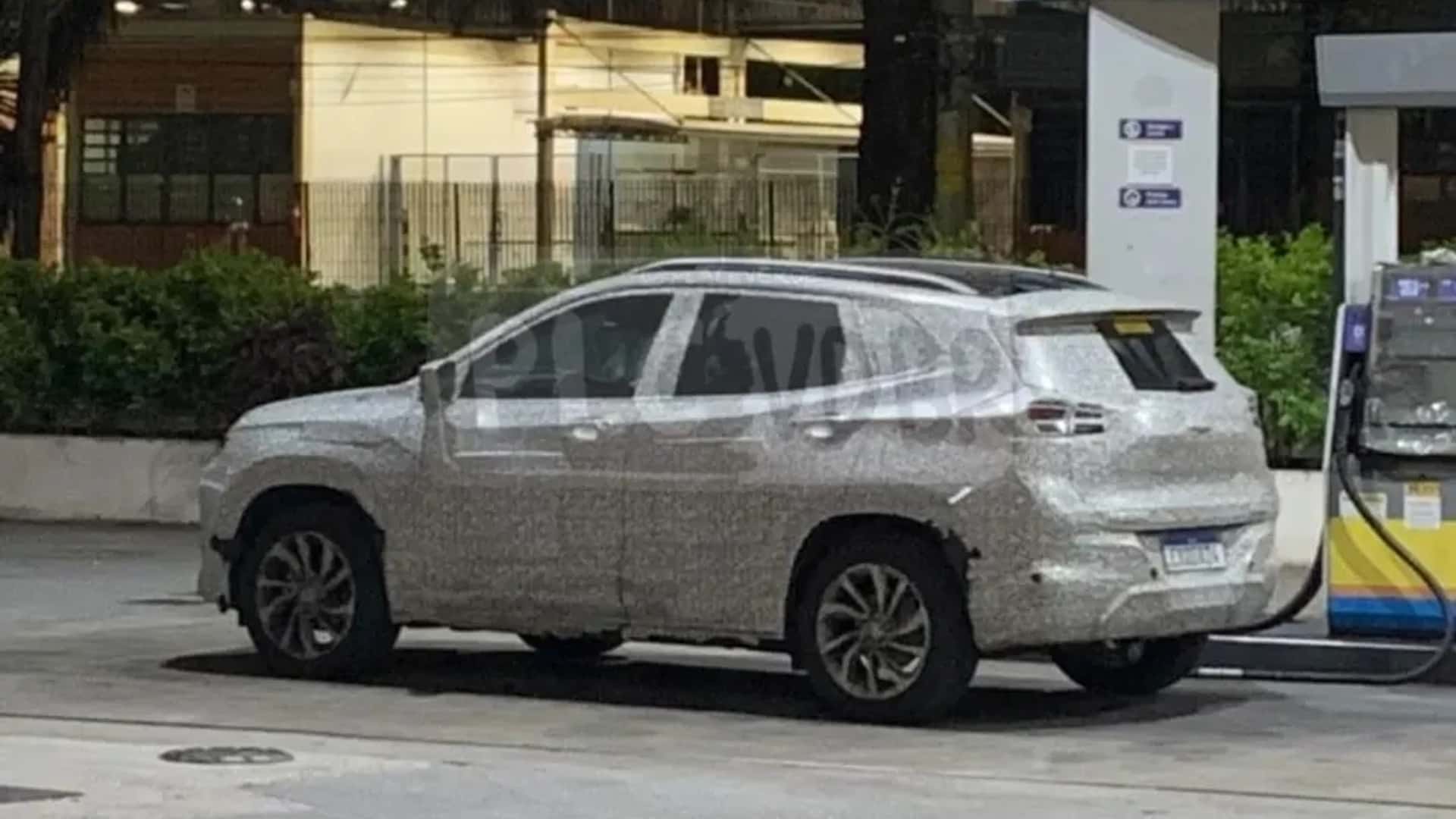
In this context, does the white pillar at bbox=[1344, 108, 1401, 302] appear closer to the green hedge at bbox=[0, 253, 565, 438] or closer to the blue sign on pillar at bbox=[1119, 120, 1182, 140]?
the blue sign on pillar at bbox=[1119, 120, 1182, 140]

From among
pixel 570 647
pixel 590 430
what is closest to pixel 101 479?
pixel 570 647

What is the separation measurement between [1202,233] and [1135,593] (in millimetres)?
3394

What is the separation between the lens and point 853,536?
39.6 ft

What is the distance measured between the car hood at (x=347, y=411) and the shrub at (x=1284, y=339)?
6.82 m

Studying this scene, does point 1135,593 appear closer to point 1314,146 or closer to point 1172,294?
point 1172,294

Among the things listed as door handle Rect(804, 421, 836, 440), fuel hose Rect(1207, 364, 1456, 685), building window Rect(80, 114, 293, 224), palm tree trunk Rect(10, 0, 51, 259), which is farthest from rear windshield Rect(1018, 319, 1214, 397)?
building window Rect(80, 114, 293, 224)

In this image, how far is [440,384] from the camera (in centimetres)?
1297

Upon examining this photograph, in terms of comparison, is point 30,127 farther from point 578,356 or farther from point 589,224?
point 578,356

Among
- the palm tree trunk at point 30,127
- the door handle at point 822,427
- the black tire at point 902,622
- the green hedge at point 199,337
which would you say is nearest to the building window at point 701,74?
the palm tree trunk at point 30,127

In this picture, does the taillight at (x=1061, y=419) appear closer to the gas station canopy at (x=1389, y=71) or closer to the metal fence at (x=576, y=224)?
the gas station canopy at (x=1389, y=71)

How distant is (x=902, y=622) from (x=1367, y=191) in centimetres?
362

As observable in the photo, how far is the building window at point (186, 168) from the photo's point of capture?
40125 mm

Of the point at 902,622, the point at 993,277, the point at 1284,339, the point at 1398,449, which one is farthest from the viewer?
the point at 1284,339

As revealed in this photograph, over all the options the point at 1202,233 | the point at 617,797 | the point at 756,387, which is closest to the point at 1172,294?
the point at 1202,233
